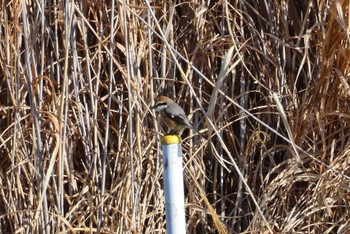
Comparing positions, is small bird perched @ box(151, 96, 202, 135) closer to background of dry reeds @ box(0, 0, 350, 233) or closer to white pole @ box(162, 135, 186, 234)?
background of dry reeds @ box(0, 0, 350, 233)

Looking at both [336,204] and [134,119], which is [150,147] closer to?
[134,119]

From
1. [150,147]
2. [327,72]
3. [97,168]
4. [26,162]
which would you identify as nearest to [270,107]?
[327,72]

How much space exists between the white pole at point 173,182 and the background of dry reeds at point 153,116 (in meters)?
0.57

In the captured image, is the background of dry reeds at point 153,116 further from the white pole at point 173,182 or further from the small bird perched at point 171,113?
the white pole at point 173,182

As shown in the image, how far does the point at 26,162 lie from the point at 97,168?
23 cm

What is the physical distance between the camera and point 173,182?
1935 millimetres

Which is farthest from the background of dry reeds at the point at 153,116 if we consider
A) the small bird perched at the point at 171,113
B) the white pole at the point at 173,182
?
the white pole at the point at 173,182

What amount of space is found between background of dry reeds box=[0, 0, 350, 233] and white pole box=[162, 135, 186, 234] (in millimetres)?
570

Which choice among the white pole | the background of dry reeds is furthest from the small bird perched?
the white pole

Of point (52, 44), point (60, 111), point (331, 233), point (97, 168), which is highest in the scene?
point (52, 44)

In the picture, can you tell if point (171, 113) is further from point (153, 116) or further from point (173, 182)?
point (173, 182)

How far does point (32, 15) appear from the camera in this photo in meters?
2.71

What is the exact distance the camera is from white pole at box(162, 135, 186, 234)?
1.93 m

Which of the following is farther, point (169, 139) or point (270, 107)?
point (270, 107)
